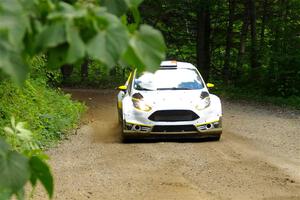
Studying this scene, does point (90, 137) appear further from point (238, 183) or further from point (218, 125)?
point (238, 183)

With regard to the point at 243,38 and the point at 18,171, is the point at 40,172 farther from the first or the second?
the point at 243,38

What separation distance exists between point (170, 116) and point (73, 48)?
10753 millimetres

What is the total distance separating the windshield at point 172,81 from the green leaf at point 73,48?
1131 centimetres

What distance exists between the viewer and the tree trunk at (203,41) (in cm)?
2786

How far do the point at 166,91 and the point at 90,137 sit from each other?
2.11 meters

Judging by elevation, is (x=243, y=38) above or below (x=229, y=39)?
above

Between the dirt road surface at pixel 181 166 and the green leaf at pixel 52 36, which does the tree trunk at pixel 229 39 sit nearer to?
the dirt road surface at pixel 181 166

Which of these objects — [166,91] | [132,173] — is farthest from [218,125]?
[132,173]

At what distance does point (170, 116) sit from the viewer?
11891 mm

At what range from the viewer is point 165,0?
2952 centimetres

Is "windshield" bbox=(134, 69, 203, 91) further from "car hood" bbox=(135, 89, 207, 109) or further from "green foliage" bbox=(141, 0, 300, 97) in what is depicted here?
"green foliage" bbox=(141, 0, 300, 97)

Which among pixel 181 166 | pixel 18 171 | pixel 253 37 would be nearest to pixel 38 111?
pixel 181 166

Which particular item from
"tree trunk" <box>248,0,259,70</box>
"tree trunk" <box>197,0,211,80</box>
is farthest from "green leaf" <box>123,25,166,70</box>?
"tree trunk" <box>197,0,211,80</box>

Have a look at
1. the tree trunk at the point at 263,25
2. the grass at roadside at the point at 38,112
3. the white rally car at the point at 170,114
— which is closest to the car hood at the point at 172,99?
the white rally car at the point at 170,114
